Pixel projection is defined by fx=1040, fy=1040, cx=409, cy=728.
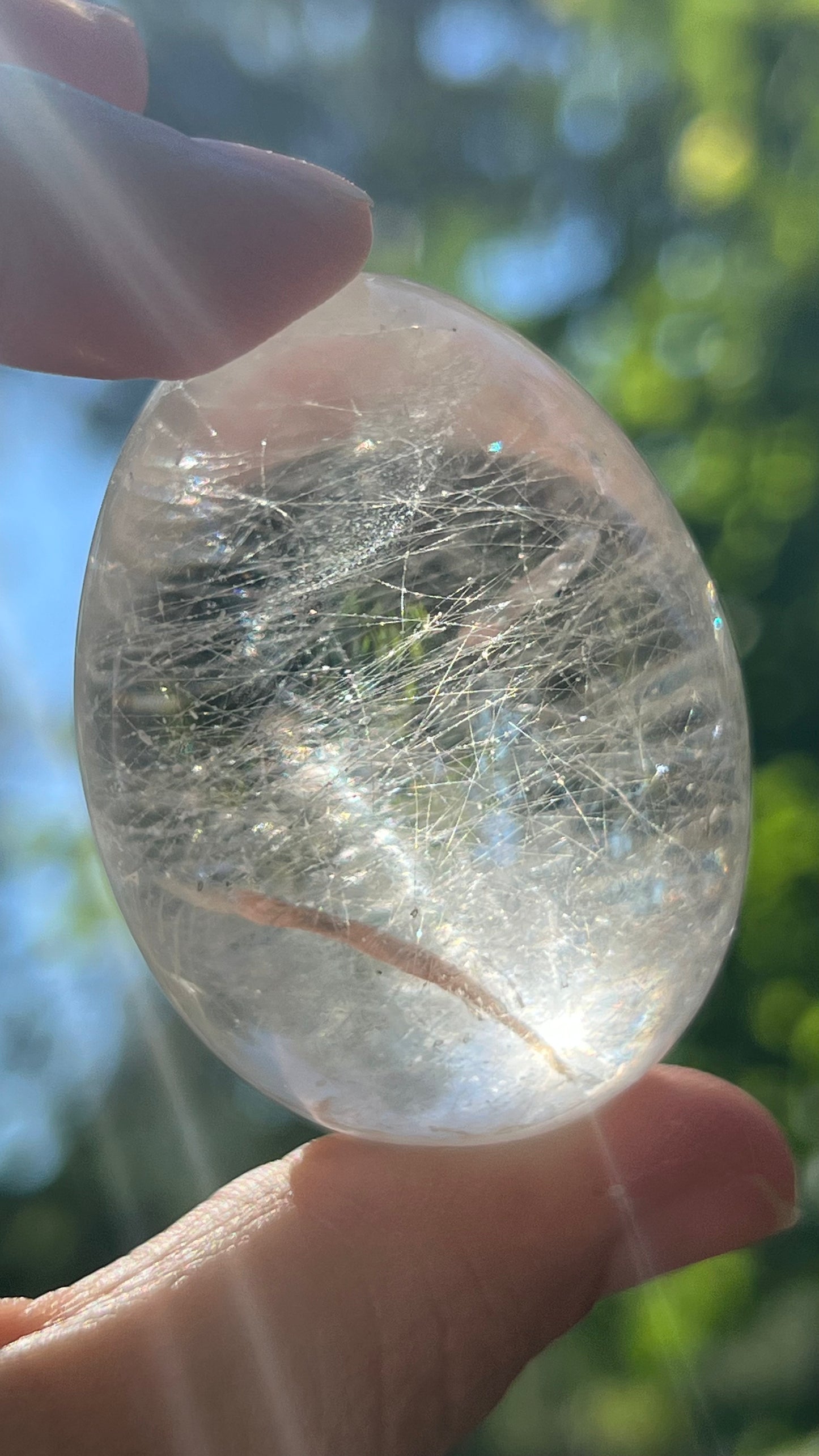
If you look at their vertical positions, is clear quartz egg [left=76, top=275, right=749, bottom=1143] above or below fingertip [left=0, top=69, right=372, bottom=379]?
below

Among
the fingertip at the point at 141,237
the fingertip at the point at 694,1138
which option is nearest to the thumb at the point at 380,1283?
the fingertip at the point at 694,1138

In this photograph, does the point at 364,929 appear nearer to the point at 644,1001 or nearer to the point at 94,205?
the point at 644,1001

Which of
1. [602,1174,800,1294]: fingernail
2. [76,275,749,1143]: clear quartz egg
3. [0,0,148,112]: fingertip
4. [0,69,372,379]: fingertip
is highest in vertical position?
[0,0,148,112]: fingertip

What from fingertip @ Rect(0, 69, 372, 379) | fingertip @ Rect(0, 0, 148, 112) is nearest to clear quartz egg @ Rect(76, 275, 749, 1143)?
fingertip @ Rect(0, 69, 372, 379)

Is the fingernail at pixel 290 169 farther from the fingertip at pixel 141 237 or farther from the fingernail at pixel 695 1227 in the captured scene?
the fingernail at pixel 695 1227

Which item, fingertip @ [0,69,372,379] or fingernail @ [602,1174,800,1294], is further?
fingernail @ [602,1174,800,1294]

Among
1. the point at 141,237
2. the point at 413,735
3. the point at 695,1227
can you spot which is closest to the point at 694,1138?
the point at 695,1227

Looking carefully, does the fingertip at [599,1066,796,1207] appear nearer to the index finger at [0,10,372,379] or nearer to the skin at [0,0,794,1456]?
the skin at [0,0,794,1456]
